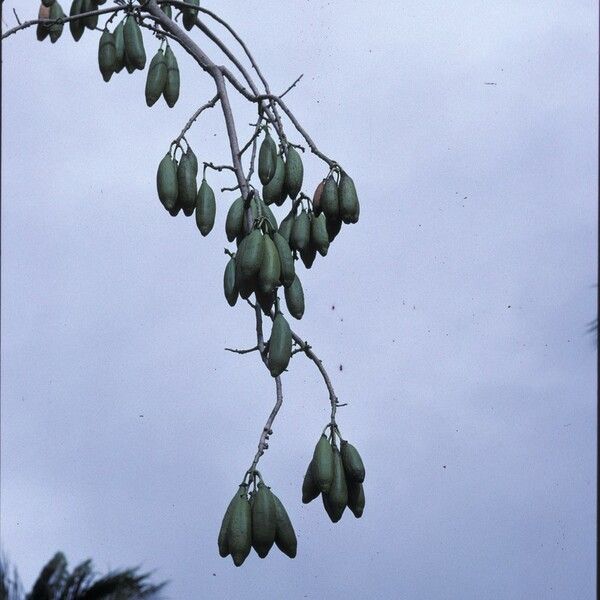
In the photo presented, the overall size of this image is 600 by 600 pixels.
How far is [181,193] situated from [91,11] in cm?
46

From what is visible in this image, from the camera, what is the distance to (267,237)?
1.68 metres

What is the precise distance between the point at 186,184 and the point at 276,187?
0.46 feet

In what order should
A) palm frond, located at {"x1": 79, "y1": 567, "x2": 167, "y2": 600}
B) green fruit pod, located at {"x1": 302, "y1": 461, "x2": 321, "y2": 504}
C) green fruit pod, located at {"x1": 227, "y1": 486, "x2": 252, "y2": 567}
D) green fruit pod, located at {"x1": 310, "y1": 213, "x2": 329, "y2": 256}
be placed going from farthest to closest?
palm frond, located at {"x1": 79, "y1": 567, "x2": 167, "y2": 600}
green fruit pod, located at {"x1": 310, "y1": 213, "x2": 329, "y2": 256}
green fruit pod, located at {"x1": 302, "y1": 461, "x2": 321, "y2": 504}
green fruit pod, located at {"x1": 227, "y1": 486, "x2": 252, "y2": 567}

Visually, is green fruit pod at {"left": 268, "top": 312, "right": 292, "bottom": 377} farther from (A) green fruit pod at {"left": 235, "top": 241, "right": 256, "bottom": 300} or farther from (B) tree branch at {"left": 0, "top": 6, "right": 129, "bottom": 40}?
(B) tree branch at {"left": 0, "top": 6, "right": 129, "bottom": 40}

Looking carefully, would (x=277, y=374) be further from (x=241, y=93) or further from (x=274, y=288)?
(x=241, y=93)

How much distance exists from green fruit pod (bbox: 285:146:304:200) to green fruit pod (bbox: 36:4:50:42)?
21.8 inches

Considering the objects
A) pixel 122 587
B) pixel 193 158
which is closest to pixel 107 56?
pixel 193 158

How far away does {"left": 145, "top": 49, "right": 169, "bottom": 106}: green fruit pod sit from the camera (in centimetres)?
193

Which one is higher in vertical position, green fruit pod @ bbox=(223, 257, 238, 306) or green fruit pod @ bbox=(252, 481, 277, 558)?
green fruit pod @ bbox=(223, 257, 238, 306)

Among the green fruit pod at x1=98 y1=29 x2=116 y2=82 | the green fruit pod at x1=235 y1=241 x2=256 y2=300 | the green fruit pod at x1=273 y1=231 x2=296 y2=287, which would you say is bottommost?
the green fruit pod at x1=235 y1=241 x2=256 y2=300

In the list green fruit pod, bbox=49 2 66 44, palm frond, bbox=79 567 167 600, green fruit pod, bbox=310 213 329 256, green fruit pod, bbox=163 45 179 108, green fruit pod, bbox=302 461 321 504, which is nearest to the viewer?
green fruit pod, bbox=302 461 321 504

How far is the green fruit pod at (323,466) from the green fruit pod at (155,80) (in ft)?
2.05

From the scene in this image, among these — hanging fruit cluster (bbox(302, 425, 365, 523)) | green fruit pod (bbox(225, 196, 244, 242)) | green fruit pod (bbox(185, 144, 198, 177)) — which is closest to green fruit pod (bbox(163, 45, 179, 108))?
green fruit pod (bbox(185, 144, 198, 177))

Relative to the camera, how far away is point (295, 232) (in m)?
1.83
